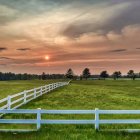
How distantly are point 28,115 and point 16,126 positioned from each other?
4440 mm

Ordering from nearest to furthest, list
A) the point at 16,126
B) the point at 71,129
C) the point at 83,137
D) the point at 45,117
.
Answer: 1. the point at 83,137
2. the point at 71,129
3. the point at 16,126
4. the point at 45,117

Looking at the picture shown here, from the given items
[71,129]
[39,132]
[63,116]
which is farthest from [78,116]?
[39,132]

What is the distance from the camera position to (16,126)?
19281mm

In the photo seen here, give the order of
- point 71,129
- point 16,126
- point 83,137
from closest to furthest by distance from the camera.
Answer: point 83,137, point 71,129, point 16,126

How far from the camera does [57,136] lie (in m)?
16.2

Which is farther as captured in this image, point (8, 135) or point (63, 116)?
point (63, 116)

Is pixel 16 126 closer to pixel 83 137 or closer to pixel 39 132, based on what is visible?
pixel 39 132

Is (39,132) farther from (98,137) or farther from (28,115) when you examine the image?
(28,115)

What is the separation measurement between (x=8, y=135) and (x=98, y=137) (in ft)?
14.1

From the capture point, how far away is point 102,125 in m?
19.9

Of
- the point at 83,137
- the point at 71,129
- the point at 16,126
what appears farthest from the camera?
the point at 16,126

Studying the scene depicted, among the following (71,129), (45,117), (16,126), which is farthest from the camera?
(45,117)

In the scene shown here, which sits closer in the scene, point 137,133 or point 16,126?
point 137,133

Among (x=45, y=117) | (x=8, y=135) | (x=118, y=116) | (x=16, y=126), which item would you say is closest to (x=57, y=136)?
(x=8, y=135)
